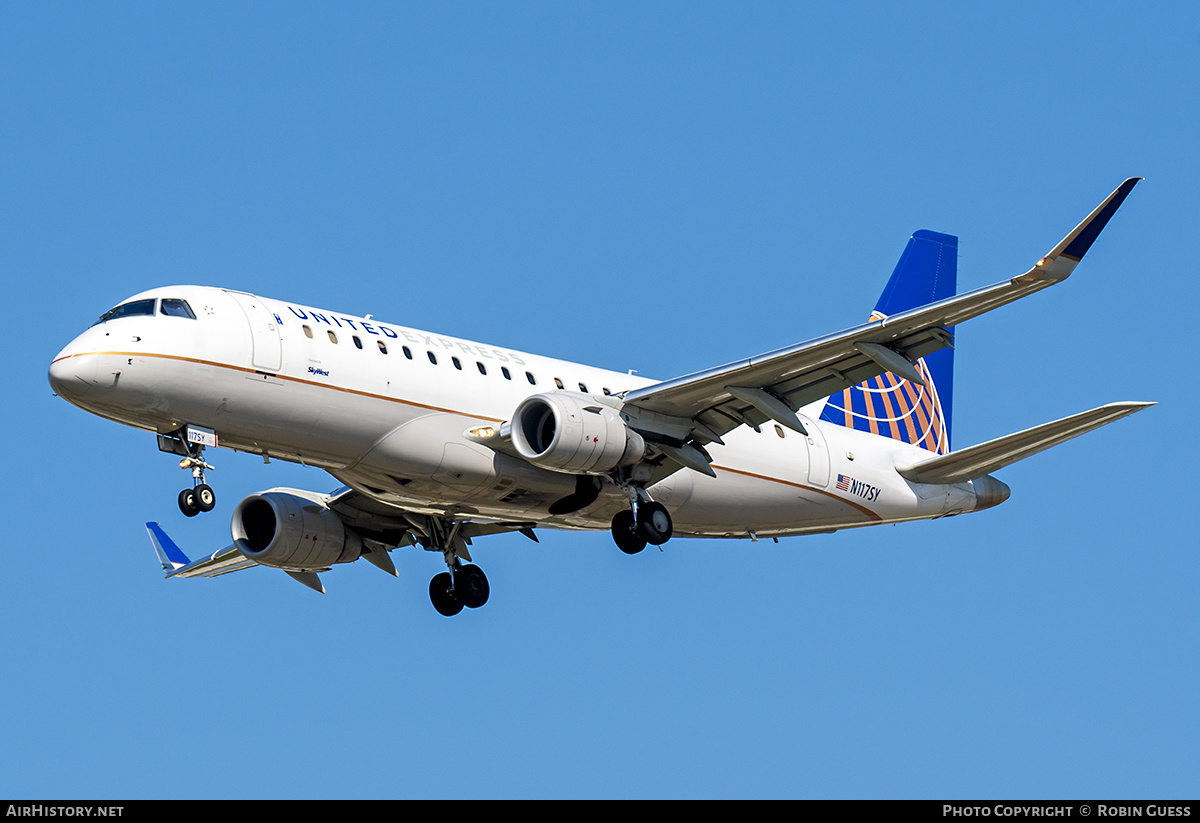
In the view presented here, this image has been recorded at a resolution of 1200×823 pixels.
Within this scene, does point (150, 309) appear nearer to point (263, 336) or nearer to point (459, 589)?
point (263, 336)

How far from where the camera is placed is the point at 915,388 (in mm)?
37906

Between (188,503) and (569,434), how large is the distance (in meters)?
6.83

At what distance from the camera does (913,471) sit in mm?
34531

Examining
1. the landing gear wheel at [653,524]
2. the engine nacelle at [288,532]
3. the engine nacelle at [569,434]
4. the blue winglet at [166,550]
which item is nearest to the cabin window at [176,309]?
the engine nacelle at [569,434]

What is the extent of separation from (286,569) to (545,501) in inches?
267

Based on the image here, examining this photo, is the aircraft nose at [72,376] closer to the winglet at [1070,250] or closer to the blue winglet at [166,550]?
the blue winglet at [166,550]

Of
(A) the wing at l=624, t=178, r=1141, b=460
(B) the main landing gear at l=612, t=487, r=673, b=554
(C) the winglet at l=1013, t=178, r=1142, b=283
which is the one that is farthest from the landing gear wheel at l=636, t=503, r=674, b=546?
(C) the winglet at l=1013, t=178, r=1142, b=283

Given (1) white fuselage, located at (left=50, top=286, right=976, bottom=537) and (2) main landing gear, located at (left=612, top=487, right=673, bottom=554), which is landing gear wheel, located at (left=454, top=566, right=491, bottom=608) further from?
(2) main landing gear, located at (left=612, top=487, right=673, bottom=554)

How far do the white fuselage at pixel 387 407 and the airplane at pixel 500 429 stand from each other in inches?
1.5

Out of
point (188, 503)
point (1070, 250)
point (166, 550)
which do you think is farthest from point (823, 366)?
point (166, 550)

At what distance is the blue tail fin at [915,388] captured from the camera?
36594 millimetres

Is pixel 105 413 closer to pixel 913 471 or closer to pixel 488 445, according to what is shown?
pixel 488 445

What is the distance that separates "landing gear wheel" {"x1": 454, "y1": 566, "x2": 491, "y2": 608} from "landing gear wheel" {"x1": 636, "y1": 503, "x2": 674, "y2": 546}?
5.07 metres
